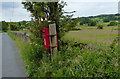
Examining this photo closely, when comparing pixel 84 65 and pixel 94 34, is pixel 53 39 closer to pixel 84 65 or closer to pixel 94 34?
pixel 94 34

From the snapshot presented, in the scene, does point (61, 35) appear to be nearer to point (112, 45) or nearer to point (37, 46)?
point (37, 46)

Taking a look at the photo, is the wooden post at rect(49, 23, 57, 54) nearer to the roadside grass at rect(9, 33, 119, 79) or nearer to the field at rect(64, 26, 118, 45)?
the roadside grass at rect(9, 33, 119, 79)

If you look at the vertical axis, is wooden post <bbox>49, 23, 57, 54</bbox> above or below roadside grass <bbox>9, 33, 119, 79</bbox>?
above

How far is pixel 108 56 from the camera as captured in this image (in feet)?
12.9

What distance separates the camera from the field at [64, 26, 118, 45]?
4312 millimetres

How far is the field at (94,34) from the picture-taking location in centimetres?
431

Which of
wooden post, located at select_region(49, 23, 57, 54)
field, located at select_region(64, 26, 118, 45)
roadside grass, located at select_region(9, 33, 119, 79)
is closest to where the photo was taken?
roadside grass, located at select_region(9, 33, 119, 79)

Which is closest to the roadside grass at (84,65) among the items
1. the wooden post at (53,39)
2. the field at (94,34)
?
the wooden post at (53,39)

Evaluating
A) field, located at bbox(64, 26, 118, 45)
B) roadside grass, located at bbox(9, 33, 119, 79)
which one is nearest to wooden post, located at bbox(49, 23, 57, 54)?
roadside grass, located at bbox(9, 33, 119, 79)

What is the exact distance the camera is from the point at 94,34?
16.7ft

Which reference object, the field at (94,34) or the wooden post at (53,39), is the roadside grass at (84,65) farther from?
the field at (94,34)

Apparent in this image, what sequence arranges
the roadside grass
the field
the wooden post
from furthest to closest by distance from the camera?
1. the wooden post
2. the field
3. the roadside grass

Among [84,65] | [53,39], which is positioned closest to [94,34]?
[53,39]

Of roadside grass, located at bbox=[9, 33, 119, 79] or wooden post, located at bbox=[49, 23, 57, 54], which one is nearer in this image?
roadside grass, located at bbox=[9, 33, 119, 79]
